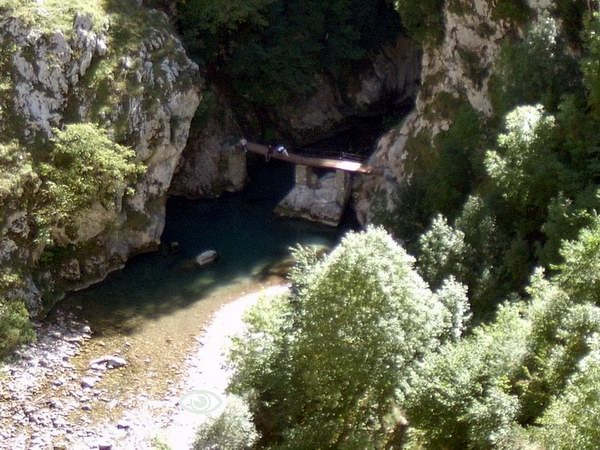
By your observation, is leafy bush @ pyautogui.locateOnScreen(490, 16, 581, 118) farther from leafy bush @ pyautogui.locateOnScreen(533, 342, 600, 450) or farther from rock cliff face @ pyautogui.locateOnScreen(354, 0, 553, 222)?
leafy bush @ pyautogui.locateOnScreen(533, 342, 600, 450)

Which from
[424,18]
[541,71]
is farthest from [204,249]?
[541,71]

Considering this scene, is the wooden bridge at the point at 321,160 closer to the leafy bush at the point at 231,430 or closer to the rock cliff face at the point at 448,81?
the rock cliff face at the point at 448,81

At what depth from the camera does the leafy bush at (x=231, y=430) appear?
19078 mm

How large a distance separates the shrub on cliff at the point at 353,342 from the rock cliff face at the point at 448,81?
45.0 feet

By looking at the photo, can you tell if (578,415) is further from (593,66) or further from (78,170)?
(78,170)

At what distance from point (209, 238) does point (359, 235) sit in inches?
709

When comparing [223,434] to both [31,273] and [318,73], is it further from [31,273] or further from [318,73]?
[318,73]

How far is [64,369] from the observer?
26062mm

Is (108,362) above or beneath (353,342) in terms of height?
beneath

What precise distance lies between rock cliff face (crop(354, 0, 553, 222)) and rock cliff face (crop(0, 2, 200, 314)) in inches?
384

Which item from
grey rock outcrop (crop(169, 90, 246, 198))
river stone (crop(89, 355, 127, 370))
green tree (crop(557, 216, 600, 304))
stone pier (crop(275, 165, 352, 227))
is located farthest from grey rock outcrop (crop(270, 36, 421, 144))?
Result: green tree (crop(557, 216, 600, 304))

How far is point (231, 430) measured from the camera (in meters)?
19.1

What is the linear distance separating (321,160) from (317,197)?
6.29 ft

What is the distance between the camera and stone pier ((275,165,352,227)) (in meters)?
36.7
